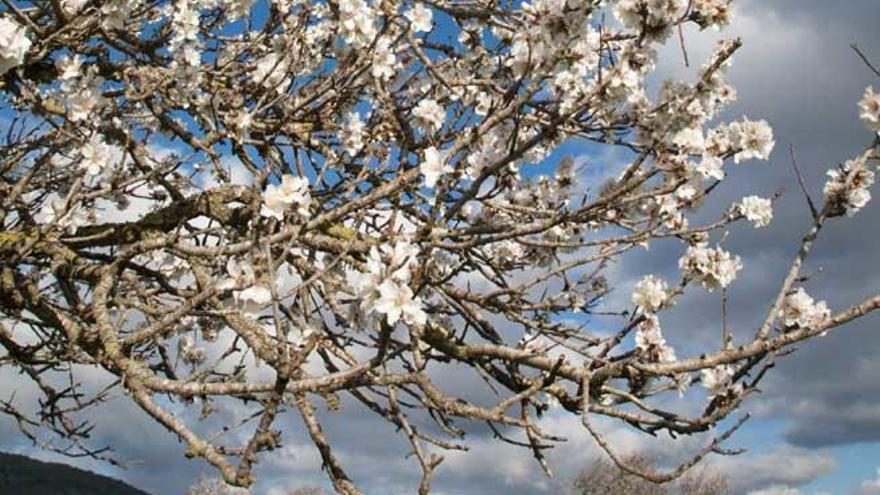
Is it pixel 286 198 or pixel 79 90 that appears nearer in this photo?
pixel 286 198

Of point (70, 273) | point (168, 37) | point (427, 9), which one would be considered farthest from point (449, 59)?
point (70, 273)

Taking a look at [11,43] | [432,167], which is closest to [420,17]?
[432,167]

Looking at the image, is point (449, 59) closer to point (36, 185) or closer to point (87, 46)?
point (87, 46)

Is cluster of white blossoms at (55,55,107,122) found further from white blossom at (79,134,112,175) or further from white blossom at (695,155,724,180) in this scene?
white blossom at (695,155,724,180)

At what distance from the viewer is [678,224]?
5695 mm

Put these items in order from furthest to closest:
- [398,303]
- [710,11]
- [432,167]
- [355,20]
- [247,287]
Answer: [355,20], [432,167], [710,11], [247,287], [398,303]

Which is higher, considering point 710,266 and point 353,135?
point 353,135

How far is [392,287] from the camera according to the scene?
Result: 136 inches

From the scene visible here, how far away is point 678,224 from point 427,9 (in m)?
2.02

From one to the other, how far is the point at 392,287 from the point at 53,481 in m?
20.7

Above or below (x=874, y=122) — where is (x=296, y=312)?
below

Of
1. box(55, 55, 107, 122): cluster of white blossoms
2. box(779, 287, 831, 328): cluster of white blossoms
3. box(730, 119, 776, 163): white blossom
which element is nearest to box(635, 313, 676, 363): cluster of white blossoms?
box(779, 287, 831, 328): cluster of white blossoms

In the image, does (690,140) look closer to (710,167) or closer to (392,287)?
(710,167)

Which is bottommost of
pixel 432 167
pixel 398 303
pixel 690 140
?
pixel 398 303
